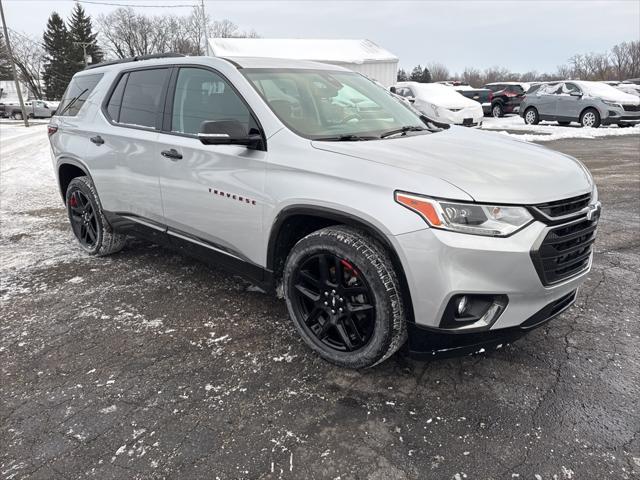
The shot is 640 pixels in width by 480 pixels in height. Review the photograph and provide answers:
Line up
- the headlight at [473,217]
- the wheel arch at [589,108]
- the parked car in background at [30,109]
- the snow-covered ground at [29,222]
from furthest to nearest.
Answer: the parked car in background at [30,109]
the wheel arch at [589,108]
the snow-covered ground at [29,222]
the headlight at [473,217]

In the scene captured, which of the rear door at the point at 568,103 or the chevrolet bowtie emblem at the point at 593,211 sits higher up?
the chevrolet bowtie emblem at the point at 593,211

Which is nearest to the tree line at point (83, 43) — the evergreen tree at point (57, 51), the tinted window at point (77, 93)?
the evergreen tree at point (57, 51)

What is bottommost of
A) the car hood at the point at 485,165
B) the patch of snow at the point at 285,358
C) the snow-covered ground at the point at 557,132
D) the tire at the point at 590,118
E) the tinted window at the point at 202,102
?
the snow-covered ground at the point at 557,132

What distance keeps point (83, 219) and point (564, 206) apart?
4338 mm

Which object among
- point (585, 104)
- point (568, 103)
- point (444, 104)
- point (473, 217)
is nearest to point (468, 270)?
point (473, 217)

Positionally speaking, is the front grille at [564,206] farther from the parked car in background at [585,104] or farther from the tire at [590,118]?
the tire at [590,118]

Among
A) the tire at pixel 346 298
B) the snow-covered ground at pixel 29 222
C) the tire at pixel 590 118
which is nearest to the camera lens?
the tire at pixel 346 298

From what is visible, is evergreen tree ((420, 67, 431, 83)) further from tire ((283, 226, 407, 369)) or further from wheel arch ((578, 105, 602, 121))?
tire ((283, 226, 407, 369))

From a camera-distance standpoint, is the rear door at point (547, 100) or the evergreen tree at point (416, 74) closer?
the rear door at point (547, 100)

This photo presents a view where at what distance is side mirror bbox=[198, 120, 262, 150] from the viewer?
9.02 feet

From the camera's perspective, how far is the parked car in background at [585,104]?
1658 cm

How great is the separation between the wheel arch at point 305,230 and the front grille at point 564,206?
2.42 feet

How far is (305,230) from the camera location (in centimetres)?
298

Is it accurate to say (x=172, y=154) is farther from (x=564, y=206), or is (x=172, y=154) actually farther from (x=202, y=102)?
(x=564, y=206)
